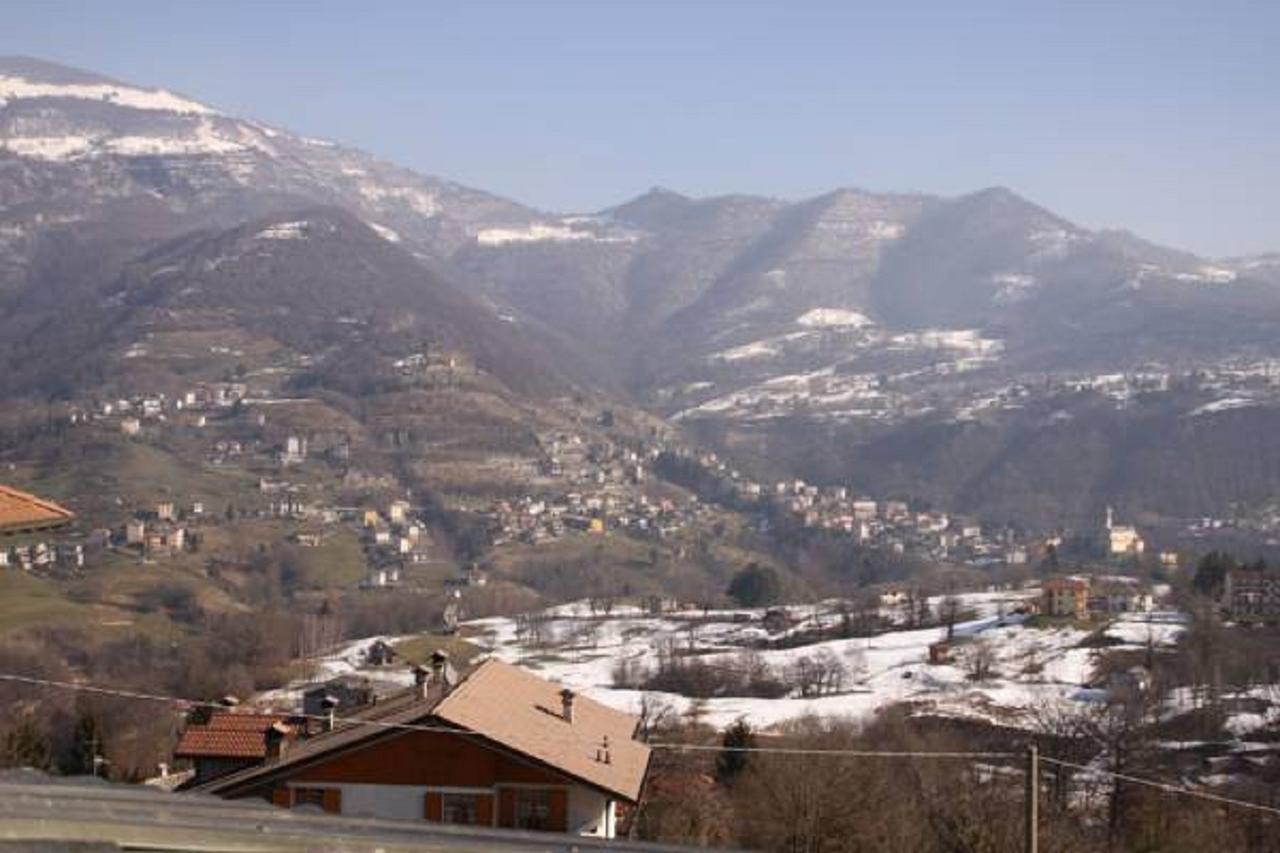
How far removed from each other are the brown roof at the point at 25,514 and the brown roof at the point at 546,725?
44.6ft

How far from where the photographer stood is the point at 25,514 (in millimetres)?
12992

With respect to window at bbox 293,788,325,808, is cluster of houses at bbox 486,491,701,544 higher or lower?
higher

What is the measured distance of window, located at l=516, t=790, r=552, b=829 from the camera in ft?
85.8

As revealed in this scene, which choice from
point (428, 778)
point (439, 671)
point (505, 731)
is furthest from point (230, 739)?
point (505, 731)

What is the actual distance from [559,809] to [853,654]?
70.0 meters

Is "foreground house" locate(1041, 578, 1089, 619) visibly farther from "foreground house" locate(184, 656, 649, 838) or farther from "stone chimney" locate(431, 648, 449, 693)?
"foreground house" locate(184, 656, 649, 838)

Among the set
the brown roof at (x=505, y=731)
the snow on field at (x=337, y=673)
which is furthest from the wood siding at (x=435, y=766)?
the snow on field at (x=337, y=673)

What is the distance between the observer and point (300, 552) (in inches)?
5492

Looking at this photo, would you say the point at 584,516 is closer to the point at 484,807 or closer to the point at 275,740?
the point at 275,740

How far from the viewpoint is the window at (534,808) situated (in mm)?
26141

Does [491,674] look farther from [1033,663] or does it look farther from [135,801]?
[1033,663]

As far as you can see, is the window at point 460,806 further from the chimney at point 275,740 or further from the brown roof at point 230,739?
the brown roof at point 230,739

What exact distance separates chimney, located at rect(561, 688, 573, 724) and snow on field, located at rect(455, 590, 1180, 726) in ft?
114

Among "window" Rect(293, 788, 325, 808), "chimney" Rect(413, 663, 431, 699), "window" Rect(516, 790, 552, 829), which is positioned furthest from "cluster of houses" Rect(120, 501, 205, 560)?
"window" Rect(516, 790, 552, 829)
